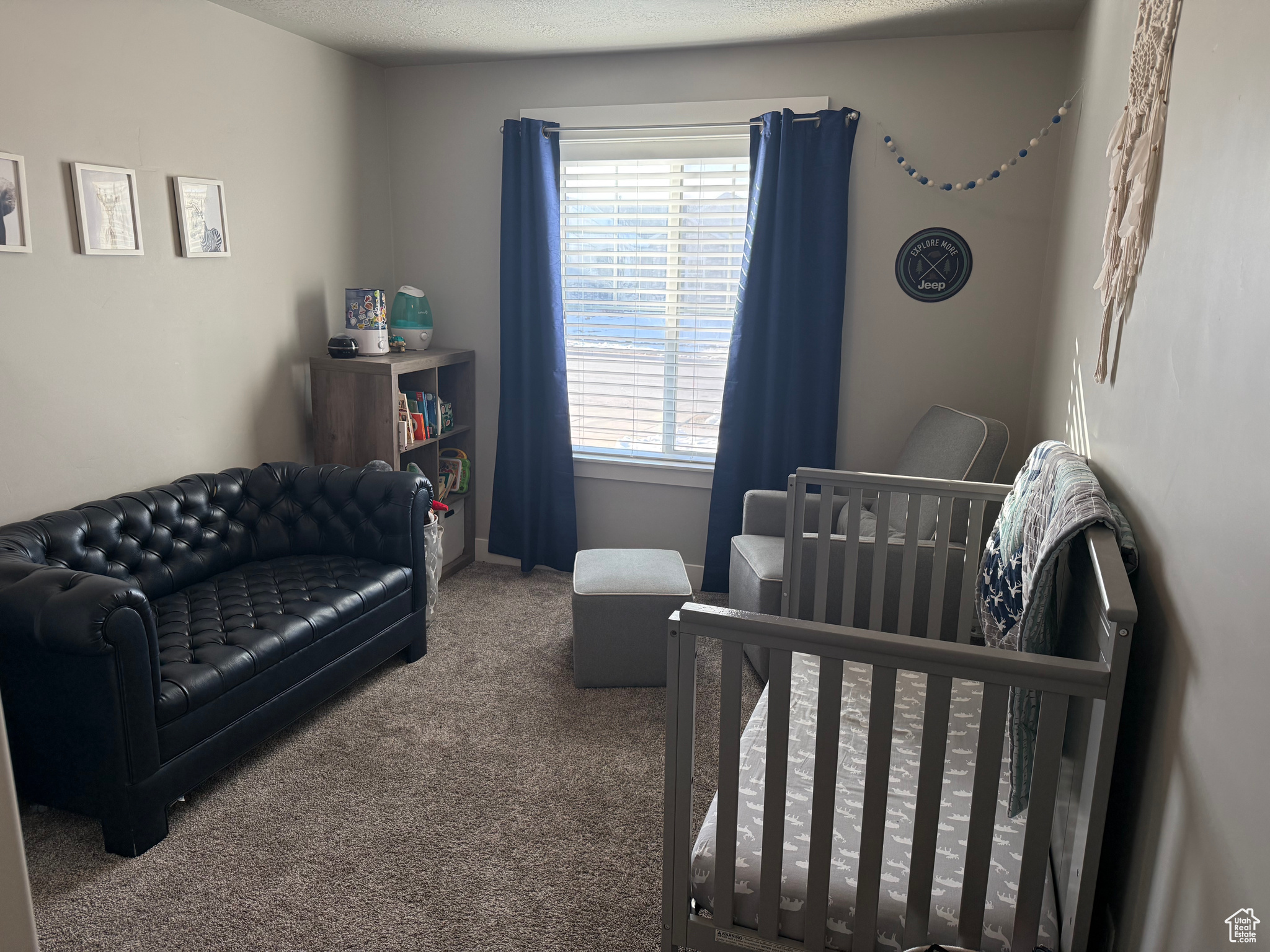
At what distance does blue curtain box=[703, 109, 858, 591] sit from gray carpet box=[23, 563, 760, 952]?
3.73 ft

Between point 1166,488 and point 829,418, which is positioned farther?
point 829,418

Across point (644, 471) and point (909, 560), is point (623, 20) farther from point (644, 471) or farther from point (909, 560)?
point (909, 560)

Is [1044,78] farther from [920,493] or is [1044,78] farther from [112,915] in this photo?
[112,915]

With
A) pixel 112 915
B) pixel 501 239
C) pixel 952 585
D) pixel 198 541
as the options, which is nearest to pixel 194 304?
pixel 198 541

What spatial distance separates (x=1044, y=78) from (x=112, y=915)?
4.07 m

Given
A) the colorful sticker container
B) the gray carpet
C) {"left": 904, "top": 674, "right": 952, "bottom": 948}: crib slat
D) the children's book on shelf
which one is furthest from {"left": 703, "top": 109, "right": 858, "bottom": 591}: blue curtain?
{"left": 904, "top": 674, "right": 952, "bottom": 948}: crib slat

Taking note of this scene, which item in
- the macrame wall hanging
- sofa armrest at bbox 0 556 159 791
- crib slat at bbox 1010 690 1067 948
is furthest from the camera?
sofa armrest at bbox 0 556 159 791

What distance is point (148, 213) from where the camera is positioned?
2938mm

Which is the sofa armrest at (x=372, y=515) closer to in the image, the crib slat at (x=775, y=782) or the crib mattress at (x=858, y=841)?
the crib mattress at (x=858, y=841)

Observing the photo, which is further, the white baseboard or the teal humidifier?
the white baseboard

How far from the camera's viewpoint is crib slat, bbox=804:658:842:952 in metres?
1.40

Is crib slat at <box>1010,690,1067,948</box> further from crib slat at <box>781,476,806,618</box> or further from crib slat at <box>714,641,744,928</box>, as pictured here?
crib slat at <box>781,476,806,618</box>

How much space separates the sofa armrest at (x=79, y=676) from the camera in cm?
201

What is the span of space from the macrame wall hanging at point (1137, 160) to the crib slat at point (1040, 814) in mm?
962
